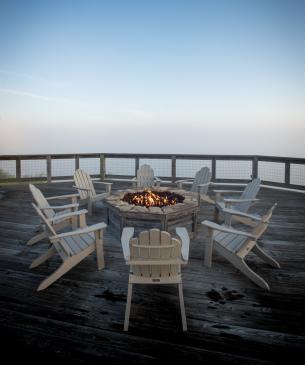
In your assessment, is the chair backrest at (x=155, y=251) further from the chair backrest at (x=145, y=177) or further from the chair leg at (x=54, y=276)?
the chair backrest at (x=145, y=177)

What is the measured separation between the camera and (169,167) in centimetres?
964

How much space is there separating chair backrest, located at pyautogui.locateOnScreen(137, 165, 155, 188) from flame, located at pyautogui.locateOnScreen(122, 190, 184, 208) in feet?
5.33

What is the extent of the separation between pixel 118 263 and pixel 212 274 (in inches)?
44.3

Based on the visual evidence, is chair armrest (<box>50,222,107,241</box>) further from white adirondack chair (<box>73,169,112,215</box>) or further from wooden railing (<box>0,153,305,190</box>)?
wooden railing (<box>0,153,305,190</box>)

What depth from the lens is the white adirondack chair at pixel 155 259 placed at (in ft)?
7.74

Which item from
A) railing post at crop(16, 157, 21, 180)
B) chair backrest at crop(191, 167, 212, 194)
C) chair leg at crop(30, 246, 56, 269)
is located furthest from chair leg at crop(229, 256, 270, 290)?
railing post at crop(16, 157, 21, 180)

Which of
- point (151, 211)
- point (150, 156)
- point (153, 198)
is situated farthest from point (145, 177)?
point (151, 211)

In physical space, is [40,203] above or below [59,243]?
above

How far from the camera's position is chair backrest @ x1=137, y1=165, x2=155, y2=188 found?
6.99 m

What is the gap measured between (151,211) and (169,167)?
5.67 meters

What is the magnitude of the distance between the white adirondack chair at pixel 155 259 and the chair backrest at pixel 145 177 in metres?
4.56

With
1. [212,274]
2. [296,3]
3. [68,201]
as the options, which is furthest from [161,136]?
[212,274]

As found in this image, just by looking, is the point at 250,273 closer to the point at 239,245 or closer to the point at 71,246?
the point at 239,245

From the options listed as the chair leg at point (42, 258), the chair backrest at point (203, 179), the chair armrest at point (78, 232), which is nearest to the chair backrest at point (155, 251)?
the chair armrest at point (78, 232)
